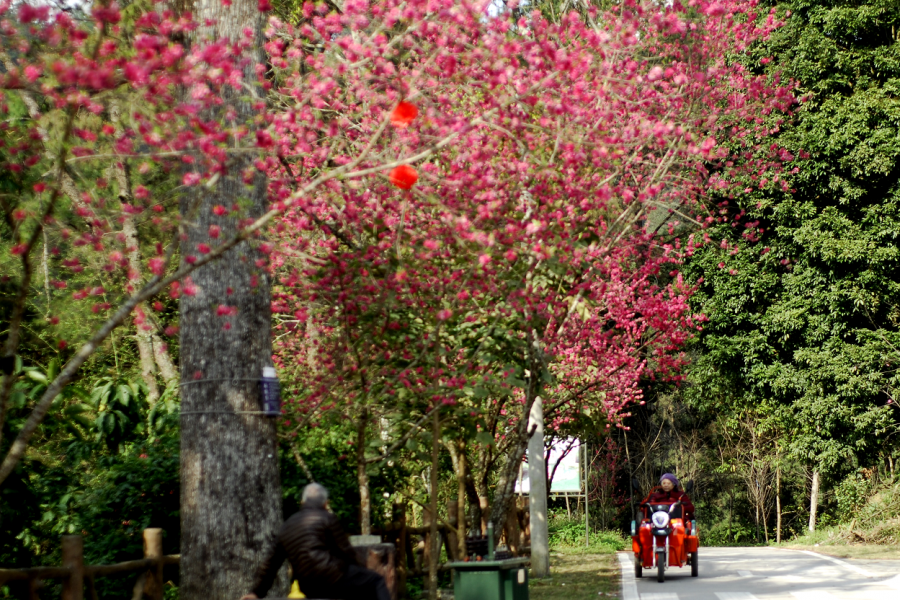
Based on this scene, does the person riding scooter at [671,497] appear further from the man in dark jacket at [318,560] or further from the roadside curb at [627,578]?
the man in dark jacket at [318,560]

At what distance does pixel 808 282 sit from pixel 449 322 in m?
18.4

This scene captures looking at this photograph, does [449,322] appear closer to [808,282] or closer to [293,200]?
[293,200]

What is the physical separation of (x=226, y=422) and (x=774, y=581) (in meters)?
10.8

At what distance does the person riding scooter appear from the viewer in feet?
62.1

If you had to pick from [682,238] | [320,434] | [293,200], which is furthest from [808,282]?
[293,200]

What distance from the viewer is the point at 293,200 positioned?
7469mm

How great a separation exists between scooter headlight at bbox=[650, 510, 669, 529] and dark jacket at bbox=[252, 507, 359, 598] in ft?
36.4

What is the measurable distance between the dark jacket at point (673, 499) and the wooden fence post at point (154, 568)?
1095 cm

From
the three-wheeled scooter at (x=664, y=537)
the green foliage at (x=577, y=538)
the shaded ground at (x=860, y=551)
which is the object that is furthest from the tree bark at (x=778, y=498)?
the three-wheeled scooter at (x=664, y=537)

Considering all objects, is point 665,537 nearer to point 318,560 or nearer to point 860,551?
point 860,551

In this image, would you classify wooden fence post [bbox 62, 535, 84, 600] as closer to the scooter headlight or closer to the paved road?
the paved road

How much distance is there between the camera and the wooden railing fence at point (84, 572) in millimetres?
8094

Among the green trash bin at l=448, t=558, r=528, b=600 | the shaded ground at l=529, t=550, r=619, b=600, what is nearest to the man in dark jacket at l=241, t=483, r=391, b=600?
the green trash bin at l=448, t=558, r=528, b=600

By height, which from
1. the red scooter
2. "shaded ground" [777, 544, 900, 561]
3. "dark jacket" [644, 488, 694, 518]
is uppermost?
"dark jacket" [644, 488, 694, 518]
